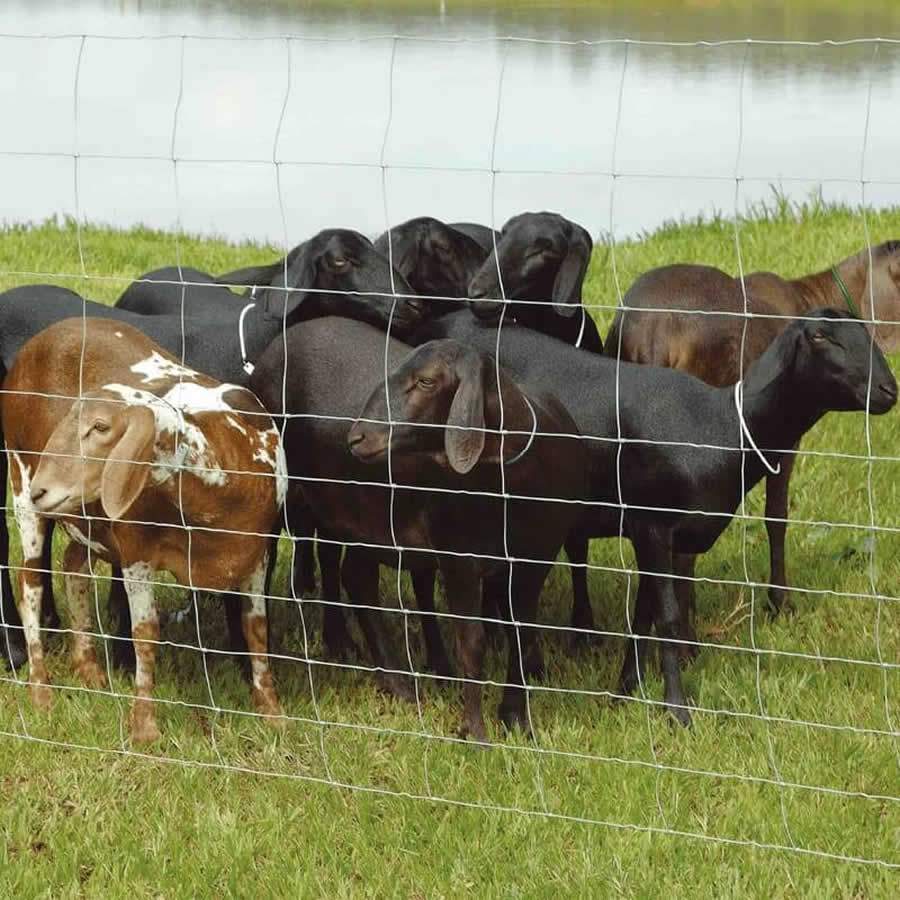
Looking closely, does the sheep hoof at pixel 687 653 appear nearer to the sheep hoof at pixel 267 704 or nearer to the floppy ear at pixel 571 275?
the floppy ear at pixel 571 275

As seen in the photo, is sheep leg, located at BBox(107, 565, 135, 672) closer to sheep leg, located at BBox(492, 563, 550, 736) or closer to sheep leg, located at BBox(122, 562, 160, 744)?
sheep leg, located at BBox(122, 562, 160, 744)

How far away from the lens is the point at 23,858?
17.2 ft

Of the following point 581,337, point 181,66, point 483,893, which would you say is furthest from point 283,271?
point 483,893

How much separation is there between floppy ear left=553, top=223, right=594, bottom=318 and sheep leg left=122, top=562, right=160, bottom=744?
6.77 feet

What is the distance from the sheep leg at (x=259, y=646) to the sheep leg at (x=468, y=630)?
0.67 meters

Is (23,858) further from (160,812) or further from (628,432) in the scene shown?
(628,432)

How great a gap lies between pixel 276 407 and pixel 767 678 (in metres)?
2.08

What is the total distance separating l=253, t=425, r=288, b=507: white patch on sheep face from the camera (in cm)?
600

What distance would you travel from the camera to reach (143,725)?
234 inches

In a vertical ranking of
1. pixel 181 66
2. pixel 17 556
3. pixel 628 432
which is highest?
pixel 181 66

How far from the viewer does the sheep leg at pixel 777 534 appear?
7.19 metres

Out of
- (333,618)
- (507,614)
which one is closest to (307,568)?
(333,618)

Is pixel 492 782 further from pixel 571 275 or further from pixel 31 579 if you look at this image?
pixel 571 275

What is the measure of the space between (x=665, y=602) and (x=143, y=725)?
189cm
